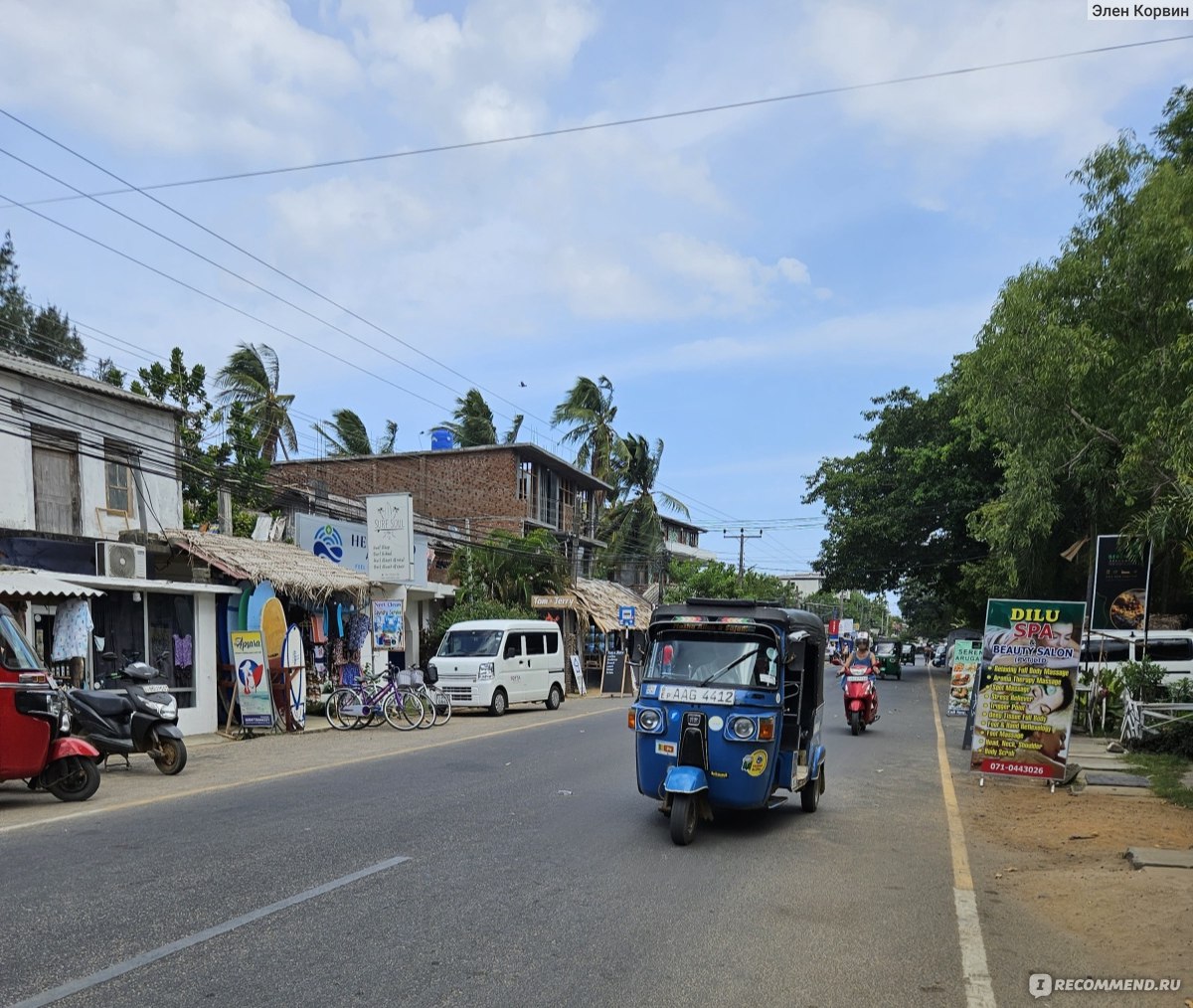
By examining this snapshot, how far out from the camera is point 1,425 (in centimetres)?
1916

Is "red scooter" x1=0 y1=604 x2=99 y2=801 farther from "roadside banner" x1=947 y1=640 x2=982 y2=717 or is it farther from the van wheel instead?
"roadside banner" x1=947 y1=640 x2=982 y2=717

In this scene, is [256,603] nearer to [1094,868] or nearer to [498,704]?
[498,704]

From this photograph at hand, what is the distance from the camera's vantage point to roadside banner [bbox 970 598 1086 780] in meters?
12.7

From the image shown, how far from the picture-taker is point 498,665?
24.0 meters

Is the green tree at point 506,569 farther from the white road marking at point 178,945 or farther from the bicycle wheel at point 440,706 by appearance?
the white road marking at point 178,945

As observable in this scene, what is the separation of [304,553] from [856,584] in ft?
105

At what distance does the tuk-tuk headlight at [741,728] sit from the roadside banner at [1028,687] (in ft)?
16.9

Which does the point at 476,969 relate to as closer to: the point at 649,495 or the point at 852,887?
the point at 852,887

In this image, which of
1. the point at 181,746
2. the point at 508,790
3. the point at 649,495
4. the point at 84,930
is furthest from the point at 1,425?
the point at 649,495

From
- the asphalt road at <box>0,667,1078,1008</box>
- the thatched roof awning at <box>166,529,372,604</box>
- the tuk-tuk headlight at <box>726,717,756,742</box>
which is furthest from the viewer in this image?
the thatched roof awning at <box>166,529,372,604</box>

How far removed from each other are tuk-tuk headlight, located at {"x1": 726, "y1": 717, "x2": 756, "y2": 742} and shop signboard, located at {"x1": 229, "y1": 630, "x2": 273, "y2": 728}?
13085 mm

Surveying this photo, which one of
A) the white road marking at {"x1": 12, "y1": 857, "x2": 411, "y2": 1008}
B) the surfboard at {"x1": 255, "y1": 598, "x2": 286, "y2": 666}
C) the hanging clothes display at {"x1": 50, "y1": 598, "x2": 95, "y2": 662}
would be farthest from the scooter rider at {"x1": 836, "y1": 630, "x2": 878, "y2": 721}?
the white road marking at {"x1": 12, "y1": 857, "x2": 411, "y2": 1008}

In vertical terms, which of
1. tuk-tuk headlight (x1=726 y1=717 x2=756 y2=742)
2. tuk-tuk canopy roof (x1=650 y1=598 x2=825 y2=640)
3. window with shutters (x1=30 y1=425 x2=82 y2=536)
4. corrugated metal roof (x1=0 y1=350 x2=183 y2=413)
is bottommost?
tuk-tuk headlight (x1=726 y1=717 x2=756 y2=742)

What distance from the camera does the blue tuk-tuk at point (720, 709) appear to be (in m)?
8.92
